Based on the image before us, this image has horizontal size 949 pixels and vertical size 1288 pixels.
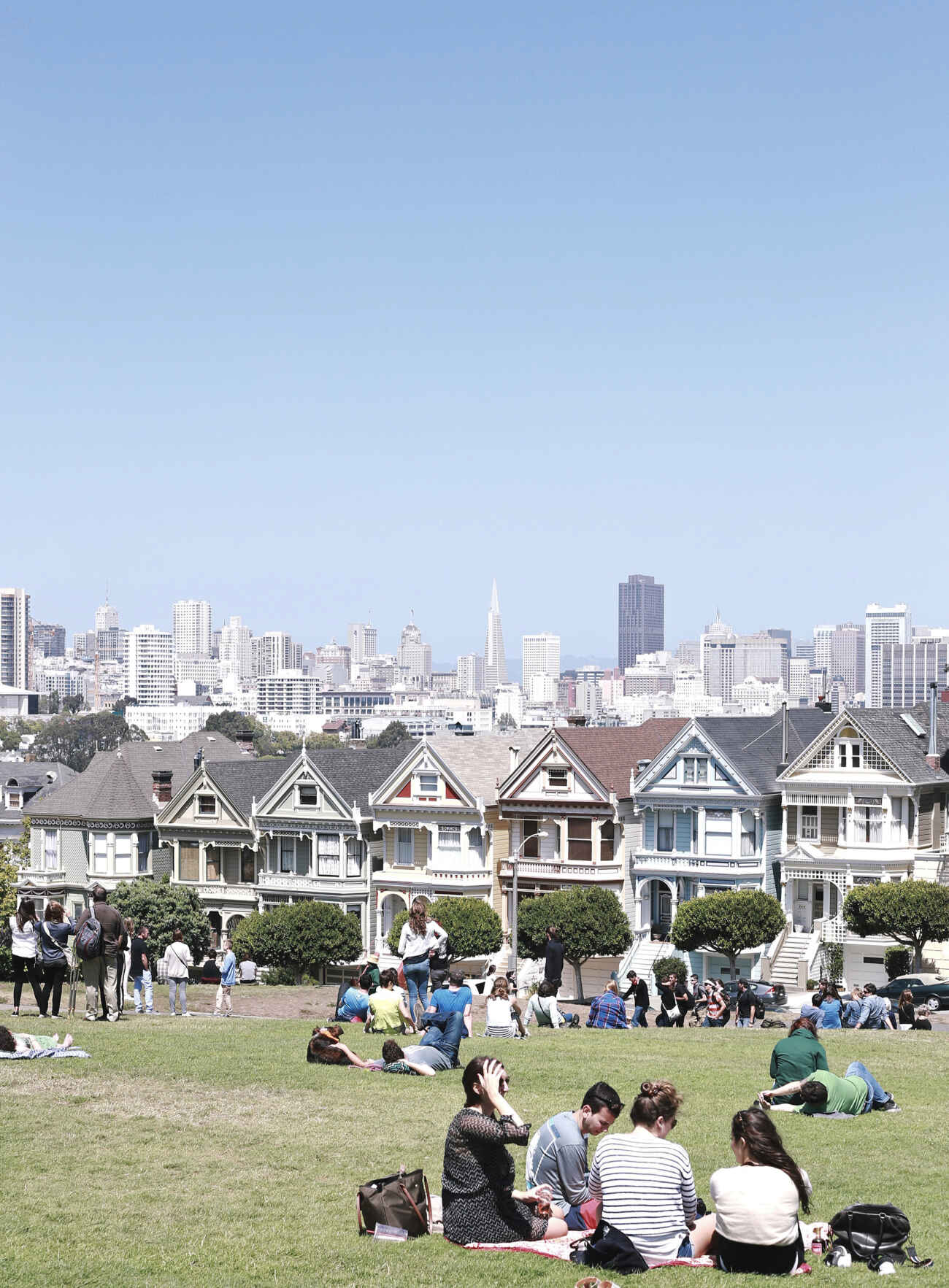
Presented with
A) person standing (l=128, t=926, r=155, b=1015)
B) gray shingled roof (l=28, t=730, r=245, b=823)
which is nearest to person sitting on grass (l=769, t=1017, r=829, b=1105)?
person standing (l=128, t=926, r=155, b=1015)

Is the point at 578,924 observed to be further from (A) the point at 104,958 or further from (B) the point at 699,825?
(A) the point at 104,958

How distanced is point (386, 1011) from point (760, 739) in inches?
1542

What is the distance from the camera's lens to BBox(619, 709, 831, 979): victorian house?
6544cm

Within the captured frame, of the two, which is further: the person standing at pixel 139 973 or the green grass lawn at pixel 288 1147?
the person standing at pixel 139 973

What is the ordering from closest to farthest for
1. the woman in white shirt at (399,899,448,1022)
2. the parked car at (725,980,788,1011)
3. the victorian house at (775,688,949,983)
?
the woman in white shirt at (399,899,448,1022), the parked car at (725,980,788,1011), the victorian house at (775,688,949,983)

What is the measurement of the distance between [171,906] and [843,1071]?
47.0 metres

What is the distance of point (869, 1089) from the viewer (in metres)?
24.4

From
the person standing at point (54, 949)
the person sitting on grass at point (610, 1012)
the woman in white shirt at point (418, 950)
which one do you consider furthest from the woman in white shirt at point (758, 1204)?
the person sitting on grass at point (610, 1012)

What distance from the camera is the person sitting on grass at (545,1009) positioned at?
36.6m

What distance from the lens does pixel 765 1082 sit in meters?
26.8

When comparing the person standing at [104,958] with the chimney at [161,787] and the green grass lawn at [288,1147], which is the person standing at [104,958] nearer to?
the green grass lawn at [288,1147]

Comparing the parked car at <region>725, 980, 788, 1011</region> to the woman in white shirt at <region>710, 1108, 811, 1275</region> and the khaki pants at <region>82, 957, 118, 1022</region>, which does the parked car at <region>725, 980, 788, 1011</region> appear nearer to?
the khaki pants at <region>82, 957, 118, 1022</region>

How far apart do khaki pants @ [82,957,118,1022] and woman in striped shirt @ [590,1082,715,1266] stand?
1854 cm

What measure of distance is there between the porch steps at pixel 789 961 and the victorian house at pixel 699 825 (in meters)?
2.26
